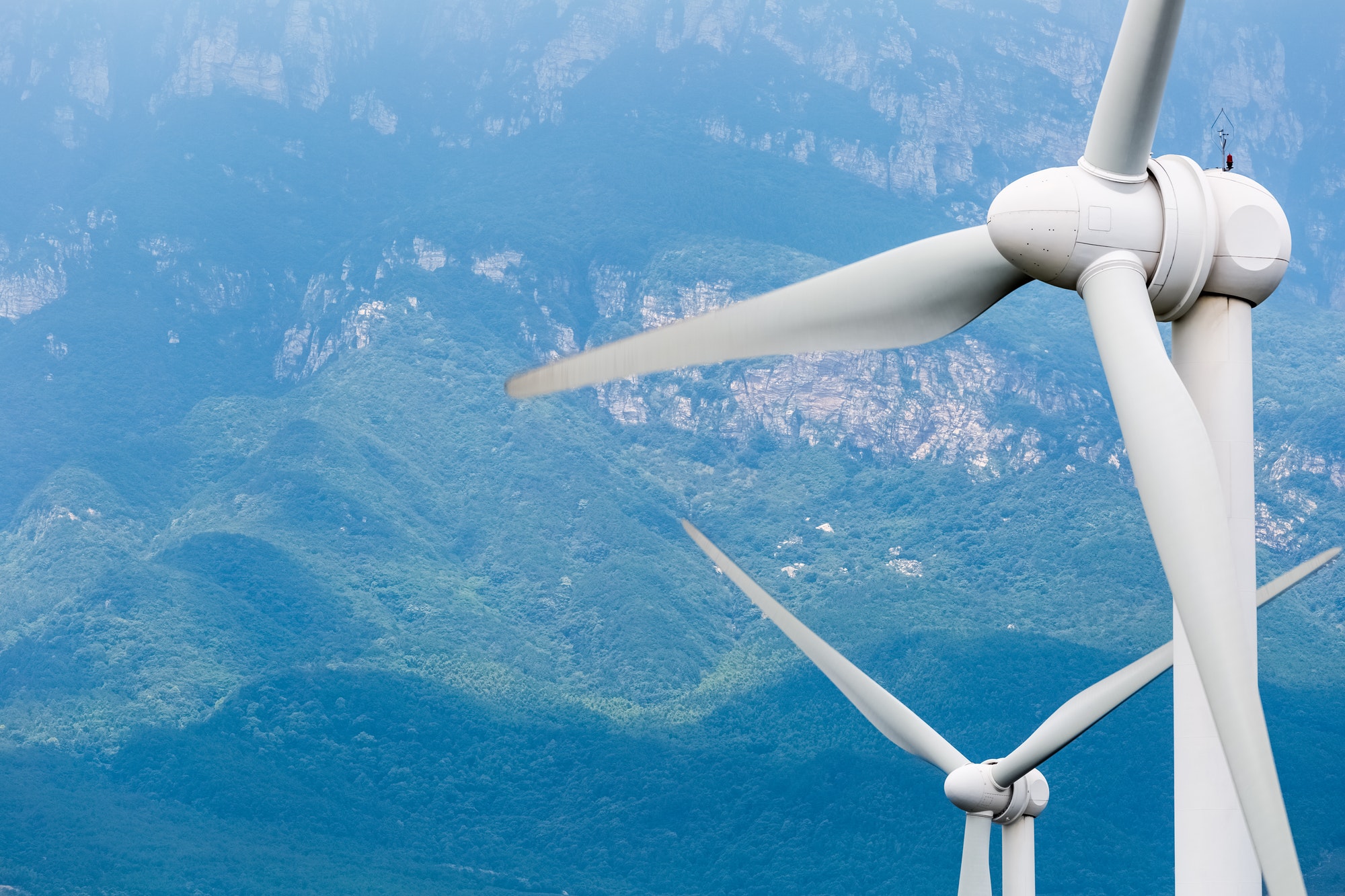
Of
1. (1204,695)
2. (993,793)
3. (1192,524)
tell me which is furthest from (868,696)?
(1192,524)

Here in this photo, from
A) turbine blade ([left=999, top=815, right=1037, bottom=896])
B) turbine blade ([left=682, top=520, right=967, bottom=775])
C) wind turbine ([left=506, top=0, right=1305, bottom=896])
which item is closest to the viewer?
wind turbine ([left=506, top=0, right=1305, bottom=896])

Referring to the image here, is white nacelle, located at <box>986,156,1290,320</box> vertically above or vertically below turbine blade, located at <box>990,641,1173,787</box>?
below

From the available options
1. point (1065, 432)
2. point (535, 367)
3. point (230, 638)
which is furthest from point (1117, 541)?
point (535, 367)

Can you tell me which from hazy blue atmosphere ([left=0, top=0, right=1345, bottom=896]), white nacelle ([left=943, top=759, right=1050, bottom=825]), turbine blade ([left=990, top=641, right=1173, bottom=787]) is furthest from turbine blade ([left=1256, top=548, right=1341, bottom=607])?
hazy blue atmosphere ([left=0, top=0, right=1345, bottom=896])

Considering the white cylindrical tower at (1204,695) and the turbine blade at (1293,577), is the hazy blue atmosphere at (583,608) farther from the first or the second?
the white cylindrical tower at (1204,695)

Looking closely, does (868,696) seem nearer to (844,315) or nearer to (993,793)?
(993,793)

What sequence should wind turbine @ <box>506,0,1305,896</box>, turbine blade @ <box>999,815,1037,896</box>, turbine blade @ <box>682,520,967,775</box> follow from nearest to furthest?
wind turbine @ <box>506,0,1305,896</box> < turbine blade @ <box>682,520,967,775</box> < turbine blade @ <box>999,815,1037,896</box>

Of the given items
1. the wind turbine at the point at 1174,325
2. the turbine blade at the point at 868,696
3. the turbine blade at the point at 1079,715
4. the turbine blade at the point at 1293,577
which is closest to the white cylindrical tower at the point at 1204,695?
the wind turbine at the point at 1174,325

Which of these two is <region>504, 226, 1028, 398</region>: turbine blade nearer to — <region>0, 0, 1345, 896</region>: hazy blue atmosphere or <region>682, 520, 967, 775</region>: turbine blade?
<region>682, 520, 967, 775</region>: turbine blade
